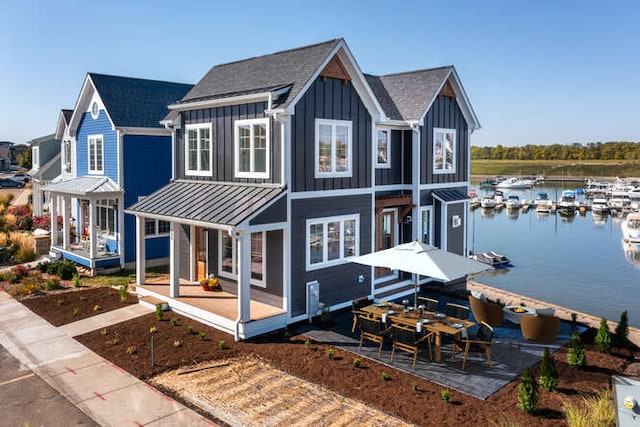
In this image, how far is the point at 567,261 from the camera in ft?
133

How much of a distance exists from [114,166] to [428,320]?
15.8 metres

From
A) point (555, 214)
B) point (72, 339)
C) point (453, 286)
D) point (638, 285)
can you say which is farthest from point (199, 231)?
point (555, 214)

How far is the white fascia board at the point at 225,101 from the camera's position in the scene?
13.9 meters

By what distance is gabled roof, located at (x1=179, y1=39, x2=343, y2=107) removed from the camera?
46.4ft

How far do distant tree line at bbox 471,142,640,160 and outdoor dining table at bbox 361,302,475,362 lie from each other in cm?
15423

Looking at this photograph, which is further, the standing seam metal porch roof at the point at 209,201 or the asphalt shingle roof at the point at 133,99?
the asphalt shingle roof at the point at 133,99

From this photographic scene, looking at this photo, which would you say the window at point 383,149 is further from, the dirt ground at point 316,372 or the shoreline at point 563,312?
the dirt ground at point 316,372

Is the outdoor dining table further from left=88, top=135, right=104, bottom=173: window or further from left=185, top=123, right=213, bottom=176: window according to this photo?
left=88, top=135, right=104, bottom=173: window

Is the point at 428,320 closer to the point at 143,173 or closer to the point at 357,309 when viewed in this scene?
the point at 357,309

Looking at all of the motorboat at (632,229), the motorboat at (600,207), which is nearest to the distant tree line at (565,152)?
the motorboat at (600,207)

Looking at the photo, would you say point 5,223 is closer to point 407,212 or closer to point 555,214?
point 407,212

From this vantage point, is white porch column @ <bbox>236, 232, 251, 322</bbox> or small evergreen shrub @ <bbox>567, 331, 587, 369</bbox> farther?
white porch column @ <bbox>236, 232, 251, 322</bbox>

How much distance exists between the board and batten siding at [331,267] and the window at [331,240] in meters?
0.16

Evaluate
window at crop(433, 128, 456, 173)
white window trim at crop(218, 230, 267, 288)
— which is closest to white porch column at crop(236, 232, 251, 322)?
white window trim at crop(218, 230, 267, 288)
